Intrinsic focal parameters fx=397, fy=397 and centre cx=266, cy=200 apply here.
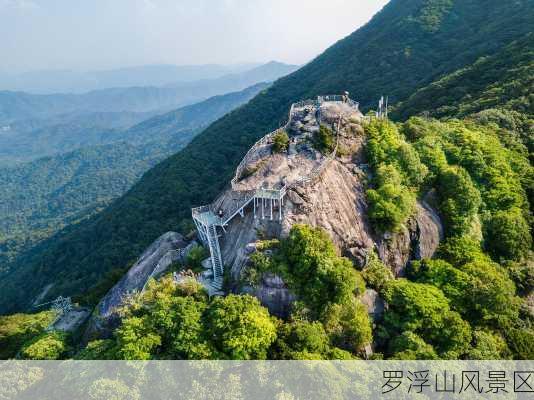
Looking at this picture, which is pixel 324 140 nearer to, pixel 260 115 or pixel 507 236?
pixel 507 236

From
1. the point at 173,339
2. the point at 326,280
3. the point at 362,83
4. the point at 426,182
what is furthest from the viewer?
the point at 362,83

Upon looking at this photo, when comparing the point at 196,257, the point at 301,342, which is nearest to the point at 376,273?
the point at 301,342

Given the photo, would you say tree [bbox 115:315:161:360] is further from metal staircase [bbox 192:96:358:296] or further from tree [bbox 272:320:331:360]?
tree [bbox 272:320:331:360]

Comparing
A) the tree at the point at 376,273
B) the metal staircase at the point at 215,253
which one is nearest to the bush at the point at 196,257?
the metal staircase at the point at 215,253

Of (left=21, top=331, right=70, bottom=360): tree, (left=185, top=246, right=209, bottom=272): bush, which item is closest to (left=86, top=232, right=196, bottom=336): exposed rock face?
(left=185, top=246, right=209, bottom=272): bush

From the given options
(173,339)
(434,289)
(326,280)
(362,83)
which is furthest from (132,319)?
(362,83)

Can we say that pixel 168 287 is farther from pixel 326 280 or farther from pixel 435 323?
pixel 435 323
